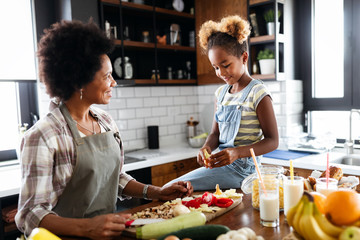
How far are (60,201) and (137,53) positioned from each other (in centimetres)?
265

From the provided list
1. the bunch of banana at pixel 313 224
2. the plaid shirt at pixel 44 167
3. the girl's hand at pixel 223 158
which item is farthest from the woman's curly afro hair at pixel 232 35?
the bunch of banana at pixel 313 224

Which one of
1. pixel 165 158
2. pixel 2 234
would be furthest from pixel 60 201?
pixel 165 158

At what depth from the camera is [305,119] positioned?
12.2 feet

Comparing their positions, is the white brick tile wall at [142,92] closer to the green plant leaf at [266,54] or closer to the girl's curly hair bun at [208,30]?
the green plant leaf at [266,54]

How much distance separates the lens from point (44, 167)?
1.35 m

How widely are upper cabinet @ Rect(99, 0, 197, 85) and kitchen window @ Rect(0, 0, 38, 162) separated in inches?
27.5

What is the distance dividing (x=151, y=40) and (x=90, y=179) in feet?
8.75

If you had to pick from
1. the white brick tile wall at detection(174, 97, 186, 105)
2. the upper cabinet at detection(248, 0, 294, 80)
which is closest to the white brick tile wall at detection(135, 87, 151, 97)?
the white brick tile wall at detection(174, 97, 186, 105)

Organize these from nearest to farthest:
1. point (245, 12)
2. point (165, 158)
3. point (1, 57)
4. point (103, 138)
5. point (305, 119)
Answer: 1. point (103, 138)
2. point (1, 57)
3. point (165, 158)
4. point (245, 12)
5. point (305, 119)

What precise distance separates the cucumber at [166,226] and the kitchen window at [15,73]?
229 centimetres

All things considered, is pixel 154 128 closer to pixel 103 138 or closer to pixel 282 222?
pixel 103 138

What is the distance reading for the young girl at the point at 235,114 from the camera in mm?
1859

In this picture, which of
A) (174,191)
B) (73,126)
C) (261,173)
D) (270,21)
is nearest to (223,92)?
(174,191)

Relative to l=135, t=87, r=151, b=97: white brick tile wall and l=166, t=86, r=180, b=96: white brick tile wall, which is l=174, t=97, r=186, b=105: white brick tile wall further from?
l=135, t=87, r=151, b=97: white brick tile wall
